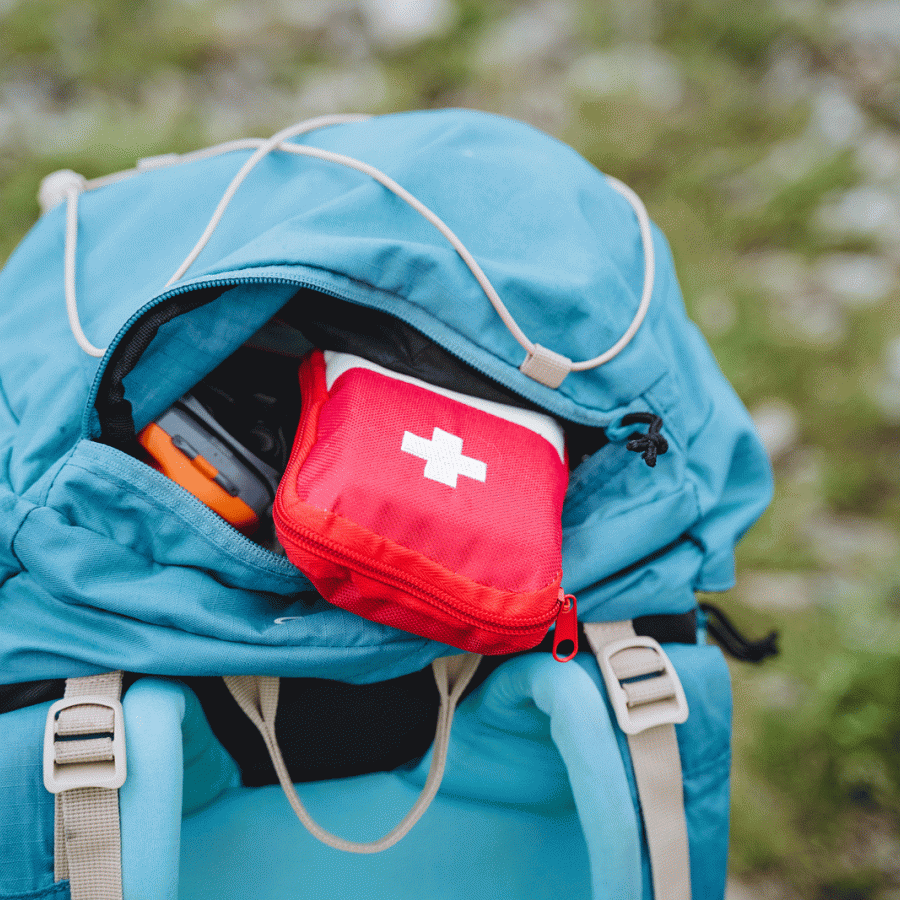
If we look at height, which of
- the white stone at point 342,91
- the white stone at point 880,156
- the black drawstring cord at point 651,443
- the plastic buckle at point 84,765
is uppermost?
the black drawstring cord at point 651,443

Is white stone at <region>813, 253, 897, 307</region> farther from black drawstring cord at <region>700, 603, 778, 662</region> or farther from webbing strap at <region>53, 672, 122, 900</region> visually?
webbing strap at <region>53, 672, 122, 900</region>

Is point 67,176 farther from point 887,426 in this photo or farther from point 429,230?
point 887,426

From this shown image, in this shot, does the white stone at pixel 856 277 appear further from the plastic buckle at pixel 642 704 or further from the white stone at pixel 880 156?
the plastic buckle at pixel 642 704

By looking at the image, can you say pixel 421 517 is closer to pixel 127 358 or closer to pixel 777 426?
pixel 127 358

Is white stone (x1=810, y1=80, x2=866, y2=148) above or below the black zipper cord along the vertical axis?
below

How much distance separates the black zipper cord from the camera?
583 millimetres

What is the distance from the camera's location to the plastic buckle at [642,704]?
25.7 inches

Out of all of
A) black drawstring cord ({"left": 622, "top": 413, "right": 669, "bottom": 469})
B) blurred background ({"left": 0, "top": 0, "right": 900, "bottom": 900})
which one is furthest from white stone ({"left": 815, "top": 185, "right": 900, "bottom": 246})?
black drawstring cord ({"left": 622, "top": 413, "right": 669, "bottom": 469})

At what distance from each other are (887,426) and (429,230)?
3.92ft

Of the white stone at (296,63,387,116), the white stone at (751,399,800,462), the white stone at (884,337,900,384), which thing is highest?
the white stone at (296,63,387,116)

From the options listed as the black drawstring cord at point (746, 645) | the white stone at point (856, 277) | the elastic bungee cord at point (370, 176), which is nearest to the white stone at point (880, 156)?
the white stone at point (856, 277)

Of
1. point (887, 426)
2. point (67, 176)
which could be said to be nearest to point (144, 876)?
point (67, 176)

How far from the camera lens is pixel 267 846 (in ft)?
2.34

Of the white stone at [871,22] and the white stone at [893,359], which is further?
the white stone at [871,22]
